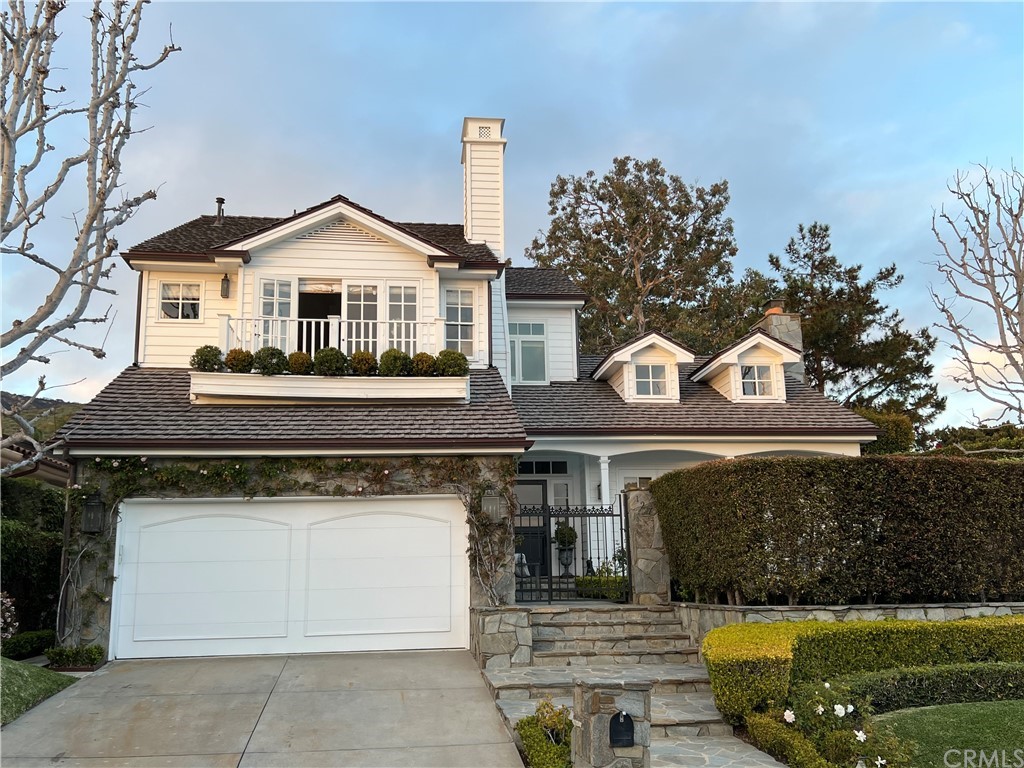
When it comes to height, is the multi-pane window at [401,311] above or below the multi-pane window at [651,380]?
above

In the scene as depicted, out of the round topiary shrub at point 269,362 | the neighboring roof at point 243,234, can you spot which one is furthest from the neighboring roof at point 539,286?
the round topiary shrub at point 269,362

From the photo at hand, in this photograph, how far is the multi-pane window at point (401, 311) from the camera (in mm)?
12938

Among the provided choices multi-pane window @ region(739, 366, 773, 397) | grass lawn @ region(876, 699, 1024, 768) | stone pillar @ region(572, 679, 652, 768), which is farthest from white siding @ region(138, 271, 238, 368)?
grass lawn @ region(876, 699, 1024, 768)

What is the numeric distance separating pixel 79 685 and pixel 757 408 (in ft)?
41.1

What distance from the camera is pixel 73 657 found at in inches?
366

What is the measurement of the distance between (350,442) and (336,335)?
107 inches

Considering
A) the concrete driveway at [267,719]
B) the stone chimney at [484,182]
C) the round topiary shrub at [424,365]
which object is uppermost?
the stone chimney at [484,182]

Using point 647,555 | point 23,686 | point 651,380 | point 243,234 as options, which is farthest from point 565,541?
point 243,234

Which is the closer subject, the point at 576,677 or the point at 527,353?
the point at 576,677

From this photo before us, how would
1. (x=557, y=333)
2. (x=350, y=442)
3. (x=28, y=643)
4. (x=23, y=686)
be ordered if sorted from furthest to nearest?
(x=557, y=333) < (x=350, y=442) < (x=28, y=643) < (x=23, y=686)

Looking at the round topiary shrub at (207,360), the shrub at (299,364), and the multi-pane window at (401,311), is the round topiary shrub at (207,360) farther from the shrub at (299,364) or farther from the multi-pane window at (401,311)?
the multi-pane window at (401,311)

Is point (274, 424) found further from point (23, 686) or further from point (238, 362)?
point (23, 686)

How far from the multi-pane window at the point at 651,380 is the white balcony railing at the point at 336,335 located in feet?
16.8

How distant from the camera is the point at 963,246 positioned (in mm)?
11664
